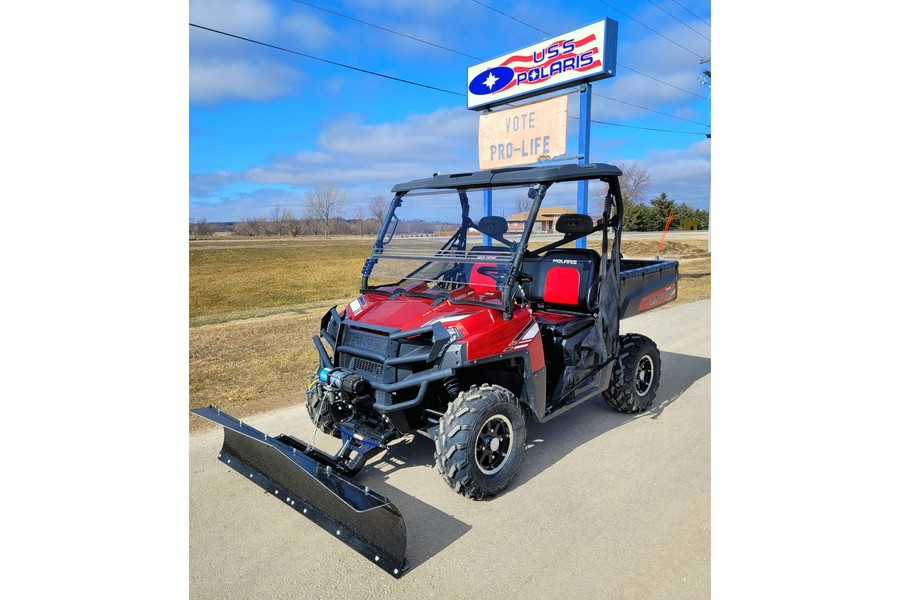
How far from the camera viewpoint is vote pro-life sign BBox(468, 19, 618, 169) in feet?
27.0

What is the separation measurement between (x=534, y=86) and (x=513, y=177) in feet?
19.6

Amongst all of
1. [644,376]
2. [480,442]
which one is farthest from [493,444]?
[644,376]

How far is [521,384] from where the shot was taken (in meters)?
3.99

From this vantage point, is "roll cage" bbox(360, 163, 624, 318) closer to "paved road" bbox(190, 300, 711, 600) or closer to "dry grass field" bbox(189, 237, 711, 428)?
"dry grass field" bbox(189, 237, 711, 428)

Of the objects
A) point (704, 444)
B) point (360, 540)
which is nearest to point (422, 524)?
point (360, 540)

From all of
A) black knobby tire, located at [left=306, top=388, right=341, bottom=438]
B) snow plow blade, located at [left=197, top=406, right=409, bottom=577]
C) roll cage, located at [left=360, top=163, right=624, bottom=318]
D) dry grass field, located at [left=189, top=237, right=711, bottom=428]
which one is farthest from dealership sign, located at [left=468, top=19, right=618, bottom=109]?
snow plow blade, located at [left=197, top=406, right=409, bottom=577]

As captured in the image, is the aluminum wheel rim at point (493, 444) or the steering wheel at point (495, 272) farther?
the steering wheel at point (495, 272)

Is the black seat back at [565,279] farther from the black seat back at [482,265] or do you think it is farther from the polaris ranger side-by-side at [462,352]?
the black seat back at [482,265]

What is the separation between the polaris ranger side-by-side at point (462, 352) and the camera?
3.30m

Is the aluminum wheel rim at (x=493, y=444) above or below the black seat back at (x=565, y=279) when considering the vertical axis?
below

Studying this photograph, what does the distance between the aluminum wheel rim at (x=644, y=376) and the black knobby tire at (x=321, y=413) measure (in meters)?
2.91

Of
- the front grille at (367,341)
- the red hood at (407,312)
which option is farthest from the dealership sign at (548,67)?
the front grille at (367,341)

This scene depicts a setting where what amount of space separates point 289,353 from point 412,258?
3.63 meters

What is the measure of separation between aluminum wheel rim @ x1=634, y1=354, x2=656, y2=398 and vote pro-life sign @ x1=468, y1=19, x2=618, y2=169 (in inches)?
195
